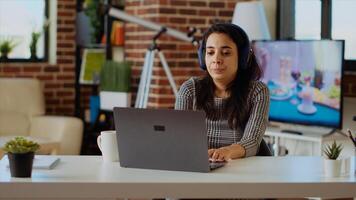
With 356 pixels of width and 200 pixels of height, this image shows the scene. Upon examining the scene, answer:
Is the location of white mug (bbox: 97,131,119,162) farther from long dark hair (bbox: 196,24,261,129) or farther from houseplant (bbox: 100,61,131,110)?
houseplant (bbox: 100,61,131,110)

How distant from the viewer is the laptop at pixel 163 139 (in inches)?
92.8

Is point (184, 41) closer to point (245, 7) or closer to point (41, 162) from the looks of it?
point (245, 7)

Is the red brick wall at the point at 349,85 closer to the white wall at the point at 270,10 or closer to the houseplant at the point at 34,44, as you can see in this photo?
Answer: the white wall at the point at 270,10

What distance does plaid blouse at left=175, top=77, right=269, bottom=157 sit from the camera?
2871 millimetres

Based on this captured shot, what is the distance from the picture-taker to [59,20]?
6980 millimetres

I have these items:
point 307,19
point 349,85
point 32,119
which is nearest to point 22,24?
point 32,119

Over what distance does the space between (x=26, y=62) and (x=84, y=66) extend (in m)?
0.55

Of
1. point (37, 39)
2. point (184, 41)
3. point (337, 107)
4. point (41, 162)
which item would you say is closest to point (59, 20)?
point (37, 39)

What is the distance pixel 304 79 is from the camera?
5012 mm

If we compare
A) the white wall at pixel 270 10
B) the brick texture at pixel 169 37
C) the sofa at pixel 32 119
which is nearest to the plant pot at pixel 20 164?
the brick texture at pixel 169 37

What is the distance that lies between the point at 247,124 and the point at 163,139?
63 cm

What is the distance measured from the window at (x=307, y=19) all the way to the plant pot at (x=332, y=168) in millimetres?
3235

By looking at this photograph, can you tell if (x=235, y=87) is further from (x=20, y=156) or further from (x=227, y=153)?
(x=20, y=156)

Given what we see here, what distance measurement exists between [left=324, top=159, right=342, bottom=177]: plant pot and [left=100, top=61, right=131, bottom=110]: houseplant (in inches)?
153
